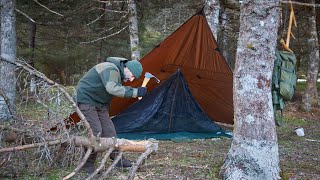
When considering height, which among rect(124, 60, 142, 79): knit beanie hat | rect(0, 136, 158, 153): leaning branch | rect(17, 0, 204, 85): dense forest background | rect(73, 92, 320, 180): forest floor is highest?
rect(17, 0, 204, 85): dense forest background

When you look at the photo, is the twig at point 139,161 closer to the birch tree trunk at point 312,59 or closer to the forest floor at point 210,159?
the forest floor at point 210,159

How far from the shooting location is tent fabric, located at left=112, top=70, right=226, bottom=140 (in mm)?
6391

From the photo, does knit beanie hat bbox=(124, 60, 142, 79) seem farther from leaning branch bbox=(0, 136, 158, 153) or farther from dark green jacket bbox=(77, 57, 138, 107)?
leaning branch bbox=(0, 136, 158, 153)

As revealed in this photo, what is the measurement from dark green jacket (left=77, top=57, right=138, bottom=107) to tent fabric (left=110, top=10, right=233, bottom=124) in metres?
2.17

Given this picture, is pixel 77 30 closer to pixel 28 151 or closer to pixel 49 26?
pixel 49 26

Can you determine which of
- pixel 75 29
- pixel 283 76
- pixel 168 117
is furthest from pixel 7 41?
pixel 75 29

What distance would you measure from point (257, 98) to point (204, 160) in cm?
132

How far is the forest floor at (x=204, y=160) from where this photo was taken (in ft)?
13.1

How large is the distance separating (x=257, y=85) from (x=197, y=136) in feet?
A: 9.78

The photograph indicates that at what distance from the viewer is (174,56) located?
264 inches

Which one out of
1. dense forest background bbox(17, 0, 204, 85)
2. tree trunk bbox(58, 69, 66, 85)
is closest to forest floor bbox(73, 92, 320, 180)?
dense forest background bbox(17, 0, 204, 85)

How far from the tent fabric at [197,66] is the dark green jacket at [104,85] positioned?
2173 mm

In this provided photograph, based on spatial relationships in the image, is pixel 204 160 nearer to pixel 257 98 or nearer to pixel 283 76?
pixel 257 98

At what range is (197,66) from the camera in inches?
269
